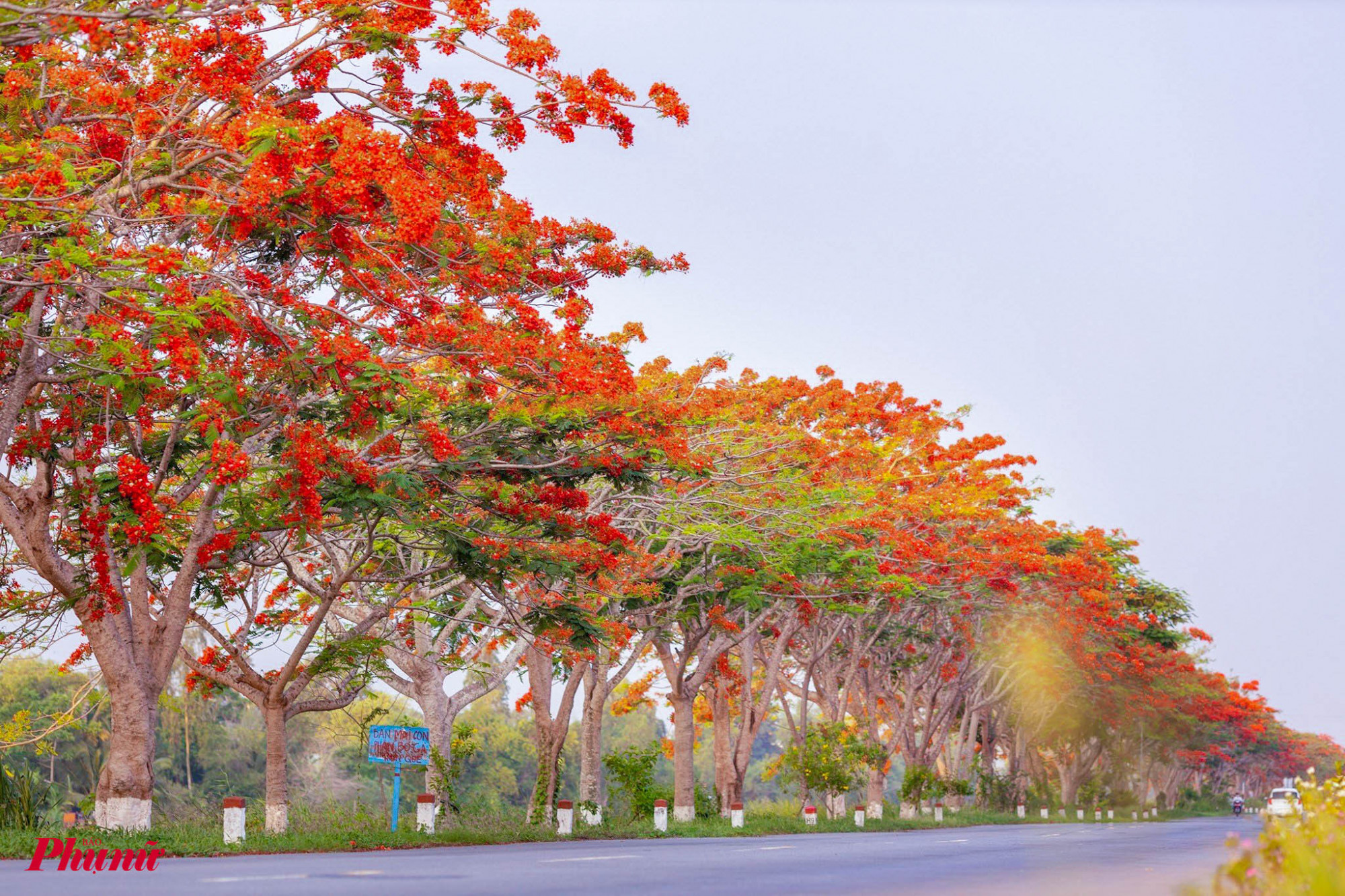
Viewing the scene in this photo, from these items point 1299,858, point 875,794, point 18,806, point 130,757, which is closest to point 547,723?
point 18,806

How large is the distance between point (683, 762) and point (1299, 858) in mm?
22200

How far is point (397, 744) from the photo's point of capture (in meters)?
19.6

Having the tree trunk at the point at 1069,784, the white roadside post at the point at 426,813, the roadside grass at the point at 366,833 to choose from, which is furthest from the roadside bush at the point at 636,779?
the tree trunk at the point at 1069,784

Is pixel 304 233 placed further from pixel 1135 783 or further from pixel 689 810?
pixel 1135 783

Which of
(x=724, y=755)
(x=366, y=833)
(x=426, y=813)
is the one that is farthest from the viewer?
(x=724, y=755)

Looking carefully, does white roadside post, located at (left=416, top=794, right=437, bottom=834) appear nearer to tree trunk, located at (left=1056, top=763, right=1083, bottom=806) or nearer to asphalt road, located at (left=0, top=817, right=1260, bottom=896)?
asphalt road, located at (left=0, top=817, right=1260, bottom=896)

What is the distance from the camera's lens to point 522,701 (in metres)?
33.6

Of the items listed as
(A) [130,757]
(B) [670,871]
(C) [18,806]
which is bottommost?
(B) [670,871]

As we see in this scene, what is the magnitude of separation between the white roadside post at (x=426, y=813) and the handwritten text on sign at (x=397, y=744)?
0.79 meters

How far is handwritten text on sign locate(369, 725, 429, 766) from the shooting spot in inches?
768

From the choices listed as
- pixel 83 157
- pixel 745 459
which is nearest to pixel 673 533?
pixel 745 459

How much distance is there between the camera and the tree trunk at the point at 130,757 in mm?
15766

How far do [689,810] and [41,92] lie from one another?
19.8 metres

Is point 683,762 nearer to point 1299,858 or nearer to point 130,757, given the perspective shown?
point 130,757
